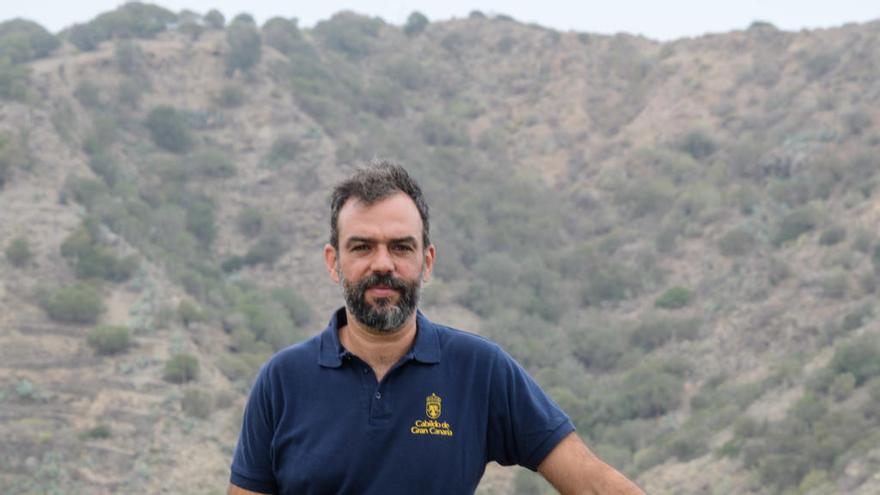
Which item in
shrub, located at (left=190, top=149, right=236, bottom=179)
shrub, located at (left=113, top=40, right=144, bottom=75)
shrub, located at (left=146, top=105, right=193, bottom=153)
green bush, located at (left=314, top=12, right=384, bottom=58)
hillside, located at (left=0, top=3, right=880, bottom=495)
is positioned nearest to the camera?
hillside, located at (left=0, top=3, right=880, bottom=495)

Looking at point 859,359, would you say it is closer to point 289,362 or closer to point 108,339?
point 108,339

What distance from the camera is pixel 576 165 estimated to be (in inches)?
1934

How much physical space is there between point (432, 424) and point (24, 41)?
44.7 meters

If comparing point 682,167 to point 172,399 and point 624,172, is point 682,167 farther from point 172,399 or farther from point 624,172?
point 172,399

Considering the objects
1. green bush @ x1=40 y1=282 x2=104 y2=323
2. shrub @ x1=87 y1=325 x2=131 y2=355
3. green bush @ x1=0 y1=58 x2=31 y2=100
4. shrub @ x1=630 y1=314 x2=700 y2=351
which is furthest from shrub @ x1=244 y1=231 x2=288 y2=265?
shrub @ x1=87 y1=325 x2=131 y2=355

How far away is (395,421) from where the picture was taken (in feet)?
10.3

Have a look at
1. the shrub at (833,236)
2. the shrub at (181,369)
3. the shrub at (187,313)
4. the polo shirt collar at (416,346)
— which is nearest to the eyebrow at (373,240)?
the polo shirt collar at (416,346)

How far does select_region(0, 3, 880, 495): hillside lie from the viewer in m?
24.5

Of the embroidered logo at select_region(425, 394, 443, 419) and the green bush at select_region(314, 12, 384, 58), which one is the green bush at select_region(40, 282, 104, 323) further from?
the green bush at select_region(314, 12, 384, 58)

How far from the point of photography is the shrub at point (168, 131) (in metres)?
42.9

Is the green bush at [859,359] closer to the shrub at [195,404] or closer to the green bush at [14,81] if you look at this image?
the shrub at [195,404]

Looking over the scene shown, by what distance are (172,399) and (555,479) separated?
75.8ft

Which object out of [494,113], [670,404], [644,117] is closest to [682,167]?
[644,117]

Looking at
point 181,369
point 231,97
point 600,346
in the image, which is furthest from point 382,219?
point 231,97
